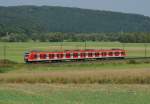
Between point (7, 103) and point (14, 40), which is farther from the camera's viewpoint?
point (14, 40)

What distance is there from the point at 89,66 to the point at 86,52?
12.7 meters

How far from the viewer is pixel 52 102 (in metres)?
20.1

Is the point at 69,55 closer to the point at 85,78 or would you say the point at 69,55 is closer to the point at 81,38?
the point at 85,78

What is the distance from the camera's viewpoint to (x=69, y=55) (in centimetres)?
7212

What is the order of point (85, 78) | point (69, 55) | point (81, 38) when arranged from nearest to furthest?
point (85, 78)
point (69, 55)
point (81, 38)

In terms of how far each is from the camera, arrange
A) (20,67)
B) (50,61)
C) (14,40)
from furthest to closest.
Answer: (14,40) < (50,61) < (20,67)

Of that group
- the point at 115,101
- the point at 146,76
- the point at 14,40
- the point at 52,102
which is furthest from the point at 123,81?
the point at 14,40

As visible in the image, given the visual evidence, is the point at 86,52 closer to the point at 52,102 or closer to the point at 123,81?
the point at 123,81

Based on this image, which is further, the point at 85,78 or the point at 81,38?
the point at 81,38

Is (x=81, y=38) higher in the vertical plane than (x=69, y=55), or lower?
higher

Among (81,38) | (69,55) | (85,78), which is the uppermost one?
(81,38)

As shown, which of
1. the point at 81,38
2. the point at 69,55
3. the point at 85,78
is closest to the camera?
the point at 85,78

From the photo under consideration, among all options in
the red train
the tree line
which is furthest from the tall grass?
the tree line

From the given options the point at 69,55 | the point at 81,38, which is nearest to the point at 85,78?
the point at 69,55
